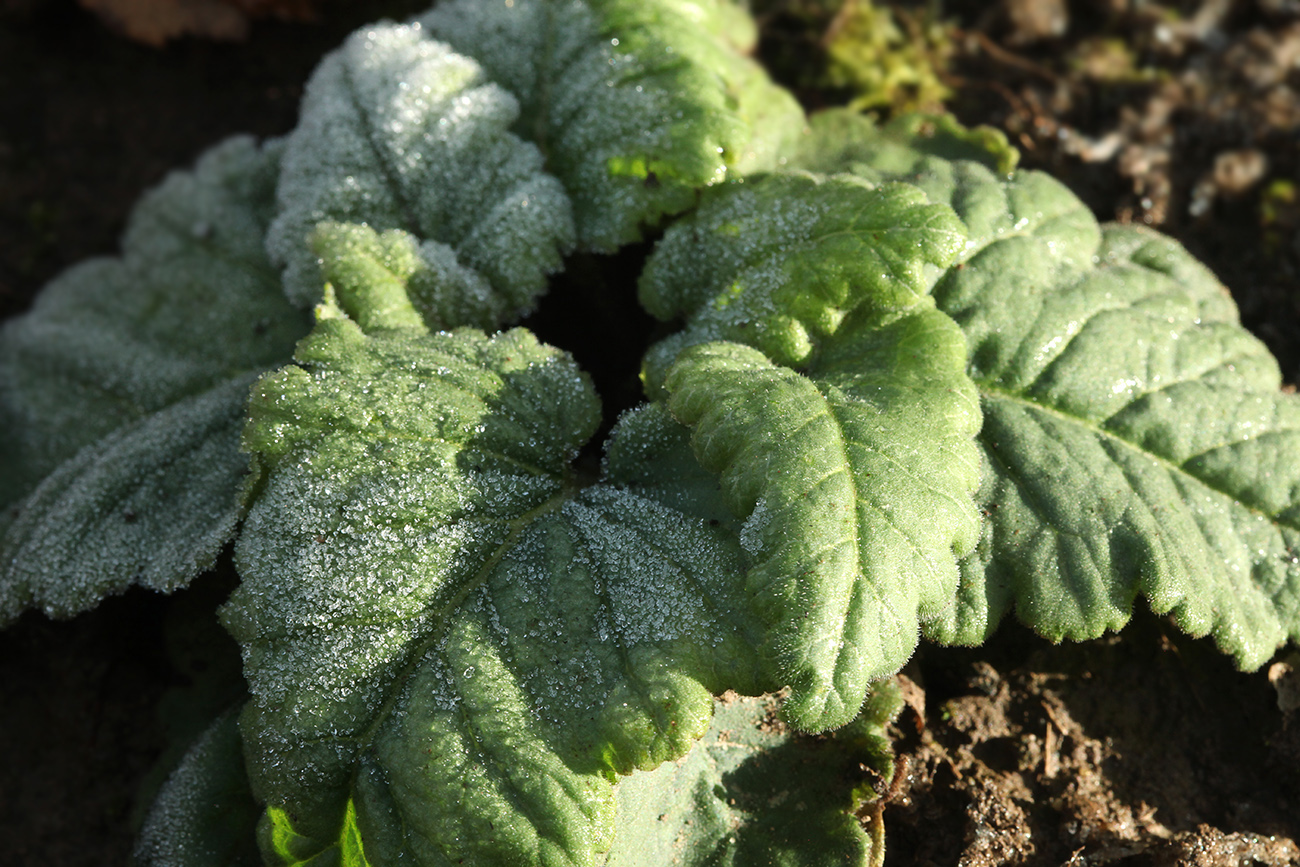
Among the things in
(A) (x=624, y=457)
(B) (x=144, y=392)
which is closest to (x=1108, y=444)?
(A) (x=624, y=457)

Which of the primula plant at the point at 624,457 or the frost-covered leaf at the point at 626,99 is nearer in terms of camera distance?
the primula plant at the point at 624,457

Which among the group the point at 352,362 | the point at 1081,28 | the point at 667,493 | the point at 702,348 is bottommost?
the point at 667,493

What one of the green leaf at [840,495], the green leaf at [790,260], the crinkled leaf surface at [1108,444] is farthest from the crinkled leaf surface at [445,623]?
the crinkled leaf surface at [1108,444]

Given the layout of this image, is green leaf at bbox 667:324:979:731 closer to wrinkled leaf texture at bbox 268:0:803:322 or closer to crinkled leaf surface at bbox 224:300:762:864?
crinkled leaf surface at bbox 224:300:762:864

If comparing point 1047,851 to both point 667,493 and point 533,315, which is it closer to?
point 667,493

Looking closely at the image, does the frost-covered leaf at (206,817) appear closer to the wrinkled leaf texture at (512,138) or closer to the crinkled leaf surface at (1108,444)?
the wrinkled leaf texture at (512,138)

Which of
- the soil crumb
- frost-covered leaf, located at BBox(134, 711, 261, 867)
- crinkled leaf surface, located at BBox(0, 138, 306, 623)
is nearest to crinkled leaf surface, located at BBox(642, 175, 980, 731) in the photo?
the soil crumb

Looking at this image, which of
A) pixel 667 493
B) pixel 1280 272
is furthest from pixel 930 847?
pixel 1280 272
